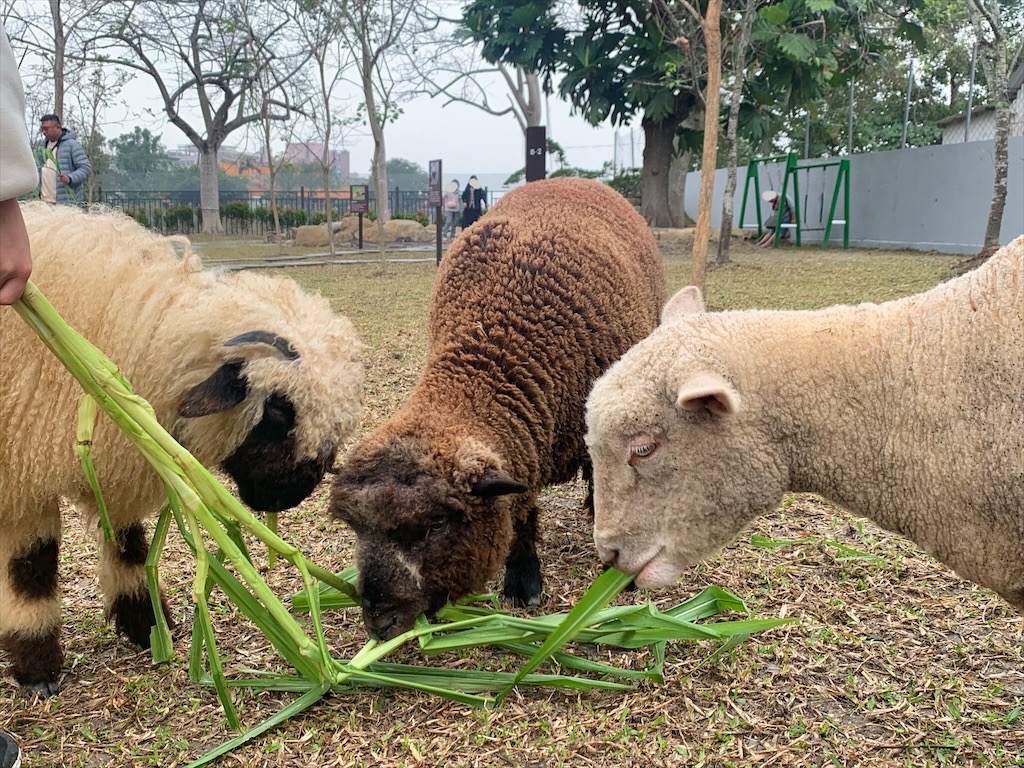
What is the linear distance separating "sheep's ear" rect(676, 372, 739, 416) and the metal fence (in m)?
26.3

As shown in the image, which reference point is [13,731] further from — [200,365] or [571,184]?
[571,184]

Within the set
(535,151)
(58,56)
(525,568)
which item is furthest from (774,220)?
(525,568)

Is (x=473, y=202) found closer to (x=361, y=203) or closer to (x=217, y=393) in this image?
(x=361, y=203)

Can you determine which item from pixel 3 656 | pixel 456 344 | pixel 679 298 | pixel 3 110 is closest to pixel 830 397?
pixel 679 298

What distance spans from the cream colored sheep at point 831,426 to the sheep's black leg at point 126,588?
6.64 feet

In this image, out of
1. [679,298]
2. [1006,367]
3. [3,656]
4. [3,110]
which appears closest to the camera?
[3,110]

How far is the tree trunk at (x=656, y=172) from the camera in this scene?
22469 mm

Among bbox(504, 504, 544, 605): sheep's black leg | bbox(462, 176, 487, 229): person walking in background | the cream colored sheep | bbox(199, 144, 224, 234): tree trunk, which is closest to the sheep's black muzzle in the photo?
bbox(504, 504, 544, 605): sheep's black leg

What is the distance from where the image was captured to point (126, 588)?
3457 millimetres

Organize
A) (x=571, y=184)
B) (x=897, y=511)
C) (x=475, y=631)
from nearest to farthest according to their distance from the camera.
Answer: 1. (x=897, y=511)
2. (x=475, y=631)
3. (x=571, y=184)

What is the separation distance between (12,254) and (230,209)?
31.2 metres

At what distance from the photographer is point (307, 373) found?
3.32 metres

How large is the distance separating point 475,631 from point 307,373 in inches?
46.4

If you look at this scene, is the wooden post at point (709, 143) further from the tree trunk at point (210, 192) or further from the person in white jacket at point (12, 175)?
the tree trunk at point (210, 192)
